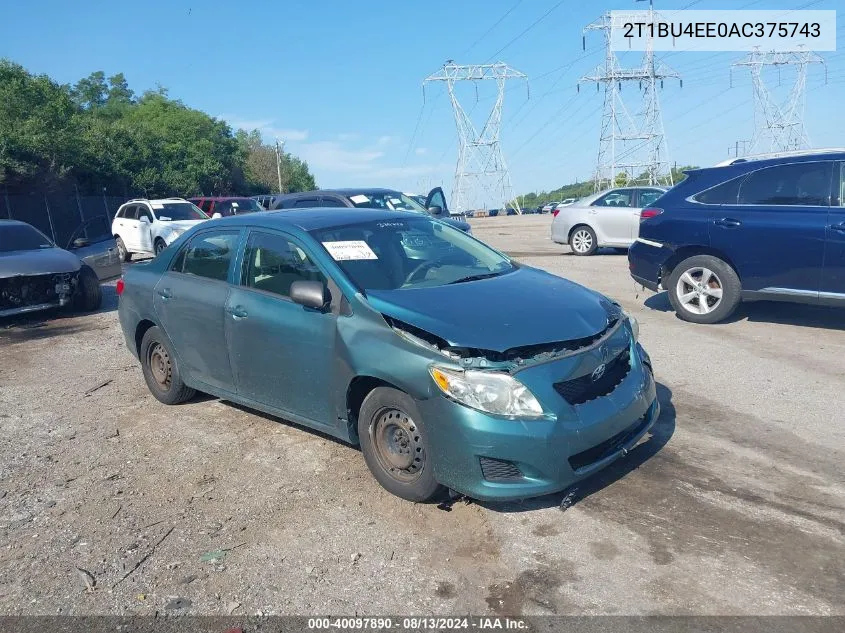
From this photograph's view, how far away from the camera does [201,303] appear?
213 inches

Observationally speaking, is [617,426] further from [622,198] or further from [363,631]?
[622,198]

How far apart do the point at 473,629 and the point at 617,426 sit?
4.75 ft

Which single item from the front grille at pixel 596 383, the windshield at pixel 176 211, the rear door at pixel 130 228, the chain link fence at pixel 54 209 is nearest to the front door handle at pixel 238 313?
the front grille at pixel 596 383

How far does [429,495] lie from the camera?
4008 millimetres

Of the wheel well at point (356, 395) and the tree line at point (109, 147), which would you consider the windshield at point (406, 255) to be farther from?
the tree line at point (109, 147)

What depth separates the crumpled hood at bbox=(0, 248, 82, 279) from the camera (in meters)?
9.77

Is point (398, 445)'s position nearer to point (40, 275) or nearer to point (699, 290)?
point (699, 290)

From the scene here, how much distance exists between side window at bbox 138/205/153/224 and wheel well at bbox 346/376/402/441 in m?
16.5

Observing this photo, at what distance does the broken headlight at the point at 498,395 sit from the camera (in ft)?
12.1

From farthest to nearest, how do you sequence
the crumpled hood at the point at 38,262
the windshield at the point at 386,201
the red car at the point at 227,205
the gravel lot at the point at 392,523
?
the red car at the point at 227,205
the windshield at the point at 386,201
the crumpled hood at the point at 38,262
the gravel lot at the point at 392,523

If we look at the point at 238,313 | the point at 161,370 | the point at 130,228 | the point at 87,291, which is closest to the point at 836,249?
the point at 238,313

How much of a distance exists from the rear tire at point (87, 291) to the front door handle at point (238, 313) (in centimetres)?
674

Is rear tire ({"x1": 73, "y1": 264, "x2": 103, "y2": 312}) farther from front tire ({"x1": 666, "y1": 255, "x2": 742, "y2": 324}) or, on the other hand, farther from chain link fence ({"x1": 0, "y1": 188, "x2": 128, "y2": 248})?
chain link fence ({"x1": 0, "y1": 188, "x2": 128, "y2": 248})

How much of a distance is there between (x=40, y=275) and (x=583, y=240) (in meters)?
10.9
